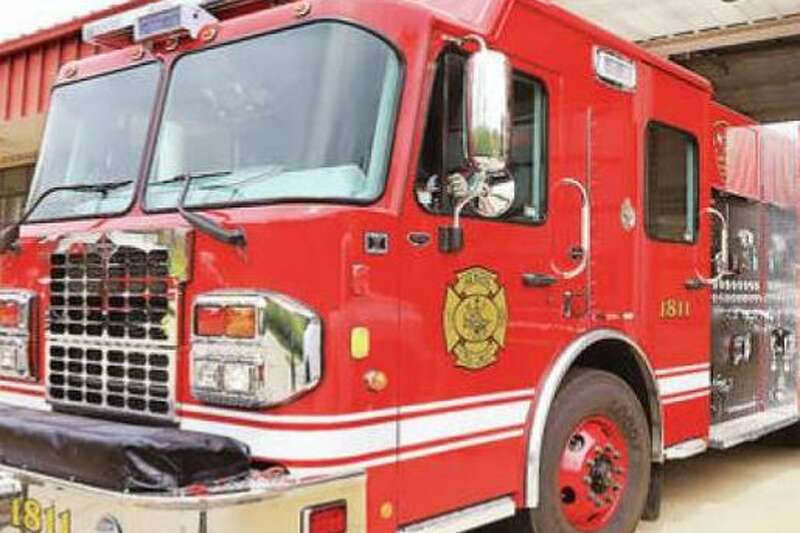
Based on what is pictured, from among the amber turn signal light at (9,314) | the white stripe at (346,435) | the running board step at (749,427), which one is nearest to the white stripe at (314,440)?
the white stripe at (346,435)

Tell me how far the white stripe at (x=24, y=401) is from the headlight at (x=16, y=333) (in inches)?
3.3

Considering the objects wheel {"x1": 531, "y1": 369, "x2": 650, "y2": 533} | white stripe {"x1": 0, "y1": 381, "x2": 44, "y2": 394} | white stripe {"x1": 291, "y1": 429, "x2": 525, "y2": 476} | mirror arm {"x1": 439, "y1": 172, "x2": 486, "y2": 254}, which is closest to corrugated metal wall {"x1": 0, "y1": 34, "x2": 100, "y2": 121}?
white stripe {"x1": 0, "y1": 381, "x2": 44, "y2": 394}

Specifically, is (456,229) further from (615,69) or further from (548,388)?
(615,69)

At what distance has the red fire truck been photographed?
3037 mm

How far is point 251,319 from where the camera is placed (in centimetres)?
307

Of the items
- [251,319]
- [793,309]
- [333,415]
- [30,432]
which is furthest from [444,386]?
[793,309]

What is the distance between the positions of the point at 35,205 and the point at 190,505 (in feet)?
6.53

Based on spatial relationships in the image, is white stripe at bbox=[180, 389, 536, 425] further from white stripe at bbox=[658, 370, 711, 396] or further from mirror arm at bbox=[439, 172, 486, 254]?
white stripe at bbox=[658, 370, 711, 396]

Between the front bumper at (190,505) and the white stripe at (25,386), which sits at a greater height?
the white stripe at (25,386)

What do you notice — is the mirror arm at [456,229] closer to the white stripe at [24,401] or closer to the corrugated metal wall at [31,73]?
the white stripe at [24,401]

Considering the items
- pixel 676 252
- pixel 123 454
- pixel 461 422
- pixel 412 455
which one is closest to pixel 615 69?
pixel 676 252

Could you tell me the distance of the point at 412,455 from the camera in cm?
331

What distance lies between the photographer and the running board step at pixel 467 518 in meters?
3.35

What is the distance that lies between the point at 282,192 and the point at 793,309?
4.65 meters
